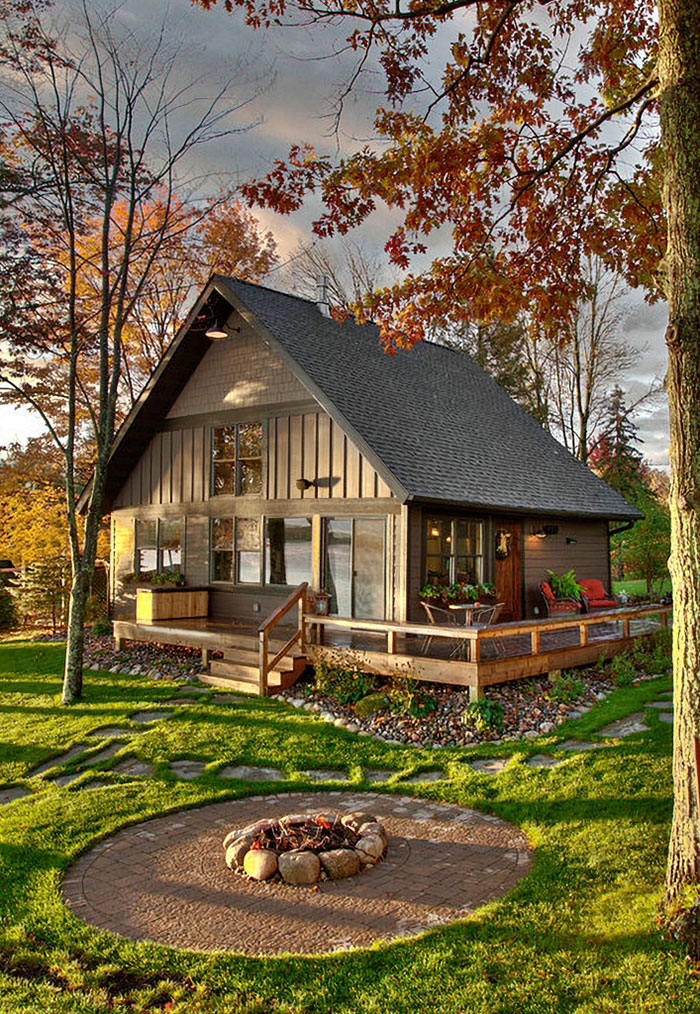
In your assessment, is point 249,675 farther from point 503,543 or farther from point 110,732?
point 503,543

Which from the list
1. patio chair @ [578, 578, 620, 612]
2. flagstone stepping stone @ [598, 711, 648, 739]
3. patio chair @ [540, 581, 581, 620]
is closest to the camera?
flagstone stepping stone @ [598, 711, 648, 739]

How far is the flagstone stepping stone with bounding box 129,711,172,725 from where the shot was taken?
1006 centimetres

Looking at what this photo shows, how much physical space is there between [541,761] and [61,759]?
5387mm

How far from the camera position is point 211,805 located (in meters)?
6.93

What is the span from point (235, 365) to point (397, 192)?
7336mm

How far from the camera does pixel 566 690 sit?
1010cm

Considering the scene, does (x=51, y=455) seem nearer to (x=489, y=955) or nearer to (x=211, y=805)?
(x=211, y=805)

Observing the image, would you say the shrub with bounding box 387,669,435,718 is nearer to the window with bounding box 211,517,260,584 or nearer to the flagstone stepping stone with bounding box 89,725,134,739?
the flagstone stepping stone with bounding box 89,725,134,739

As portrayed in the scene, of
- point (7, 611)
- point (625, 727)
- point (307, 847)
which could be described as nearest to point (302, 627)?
point (625, 727)

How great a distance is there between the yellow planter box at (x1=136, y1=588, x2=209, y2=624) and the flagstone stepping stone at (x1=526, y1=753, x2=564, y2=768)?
27.7 feet

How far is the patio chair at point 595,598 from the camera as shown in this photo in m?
15.4

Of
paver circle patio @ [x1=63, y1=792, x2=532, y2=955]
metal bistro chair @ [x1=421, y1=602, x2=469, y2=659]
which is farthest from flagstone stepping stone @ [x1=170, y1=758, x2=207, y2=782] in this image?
metal bistro chair @ [x1=421, y1=602, x2=469, y2=659]

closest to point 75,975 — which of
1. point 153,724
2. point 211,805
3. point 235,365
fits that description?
point 211,805

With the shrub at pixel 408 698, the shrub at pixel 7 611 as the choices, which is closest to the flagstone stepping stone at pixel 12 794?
the shrub at pixel 408 698
